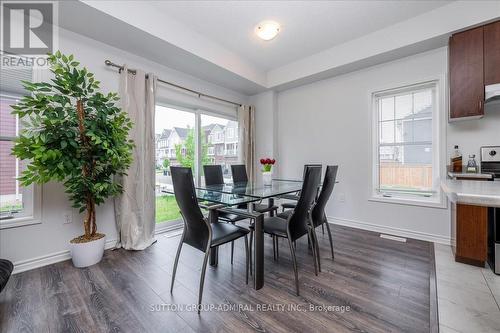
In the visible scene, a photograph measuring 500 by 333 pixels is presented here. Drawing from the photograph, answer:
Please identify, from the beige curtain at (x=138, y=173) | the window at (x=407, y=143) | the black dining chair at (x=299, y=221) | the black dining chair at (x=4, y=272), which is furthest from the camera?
the window at (x=407, y=143)

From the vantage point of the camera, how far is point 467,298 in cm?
162

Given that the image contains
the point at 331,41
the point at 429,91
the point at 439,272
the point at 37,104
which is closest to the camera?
the point at 37,104

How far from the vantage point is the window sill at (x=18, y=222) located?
6.68 ft

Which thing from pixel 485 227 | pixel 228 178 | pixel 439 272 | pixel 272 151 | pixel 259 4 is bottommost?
pixel 439 272

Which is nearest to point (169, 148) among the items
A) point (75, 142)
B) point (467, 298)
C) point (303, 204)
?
Result: point (75, 142)

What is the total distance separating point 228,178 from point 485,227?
3.49 metres

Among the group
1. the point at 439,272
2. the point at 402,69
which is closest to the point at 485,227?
the point at 439,272

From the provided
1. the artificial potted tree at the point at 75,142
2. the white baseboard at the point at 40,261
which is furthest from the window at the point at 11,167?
the white baseboard at the point at 40,261

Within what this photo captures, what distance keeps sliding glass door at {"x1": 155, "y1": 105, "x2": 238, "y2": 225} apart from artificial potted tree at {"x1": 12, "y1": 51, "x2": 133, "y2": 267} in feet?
2.90

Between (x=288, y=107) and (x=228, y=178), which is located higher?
(x=288, y=107)

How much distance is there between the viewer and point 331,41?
3184mm

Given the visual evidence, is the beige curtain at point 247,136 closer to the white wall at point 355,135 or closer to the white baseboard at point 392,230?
the white wall at point 355,135

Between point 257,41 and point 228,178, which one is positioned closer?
point 257,41

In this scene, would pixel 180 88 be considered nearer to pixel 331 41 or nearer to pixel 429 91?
A: pixel 331 41
